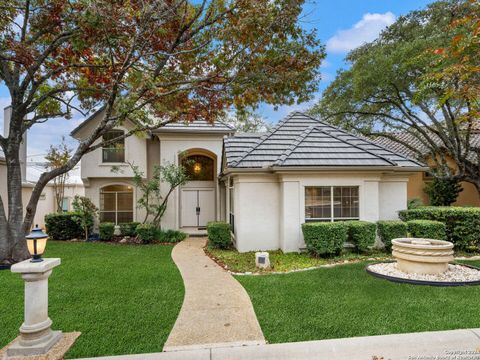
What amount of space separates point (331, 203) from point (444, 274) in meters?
3.98

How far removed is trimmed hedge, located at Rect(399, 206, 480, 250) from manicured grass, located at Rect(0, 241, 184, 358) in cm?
926

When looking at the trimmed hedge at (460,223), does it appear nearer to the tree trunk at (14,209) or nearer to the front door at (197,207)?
the front door at (197,207)

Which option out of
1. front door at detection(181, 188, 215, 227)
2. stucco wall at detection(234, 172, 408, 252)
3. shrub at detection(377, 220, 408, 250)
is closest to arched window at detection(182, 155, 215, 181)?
front door at detection(181, 188, 215, 227)

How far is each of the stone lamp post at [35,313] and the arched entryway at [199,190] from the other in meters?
11.5

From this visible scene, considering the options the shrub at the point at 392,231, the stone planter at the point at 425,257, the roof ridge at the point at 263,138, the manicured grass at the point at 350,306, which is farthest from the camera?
the roof ridge at the point at 263,138

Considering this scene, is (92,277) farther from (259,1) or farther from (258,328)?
(259,1)

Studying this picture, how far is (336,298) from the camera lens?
5.66m

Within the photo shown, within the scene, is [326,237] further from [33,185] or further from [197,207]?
[33,185]

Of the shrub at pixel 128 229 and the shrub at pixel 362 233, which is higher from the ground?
the shrub at pixel 362 233

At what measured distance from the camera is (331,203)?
1015 cm

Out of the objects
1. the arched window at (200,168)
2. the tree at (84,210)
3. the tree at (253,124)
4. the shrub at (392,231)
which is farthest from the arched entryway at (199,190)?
the tree at (253,124)

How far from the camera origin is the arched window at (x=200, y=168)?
16.5m

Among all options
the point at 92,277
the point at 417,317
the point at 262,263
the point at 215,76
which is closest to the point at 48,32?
the point at 215,76

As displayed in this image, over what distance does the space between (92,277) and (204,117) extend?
20.7 feet
